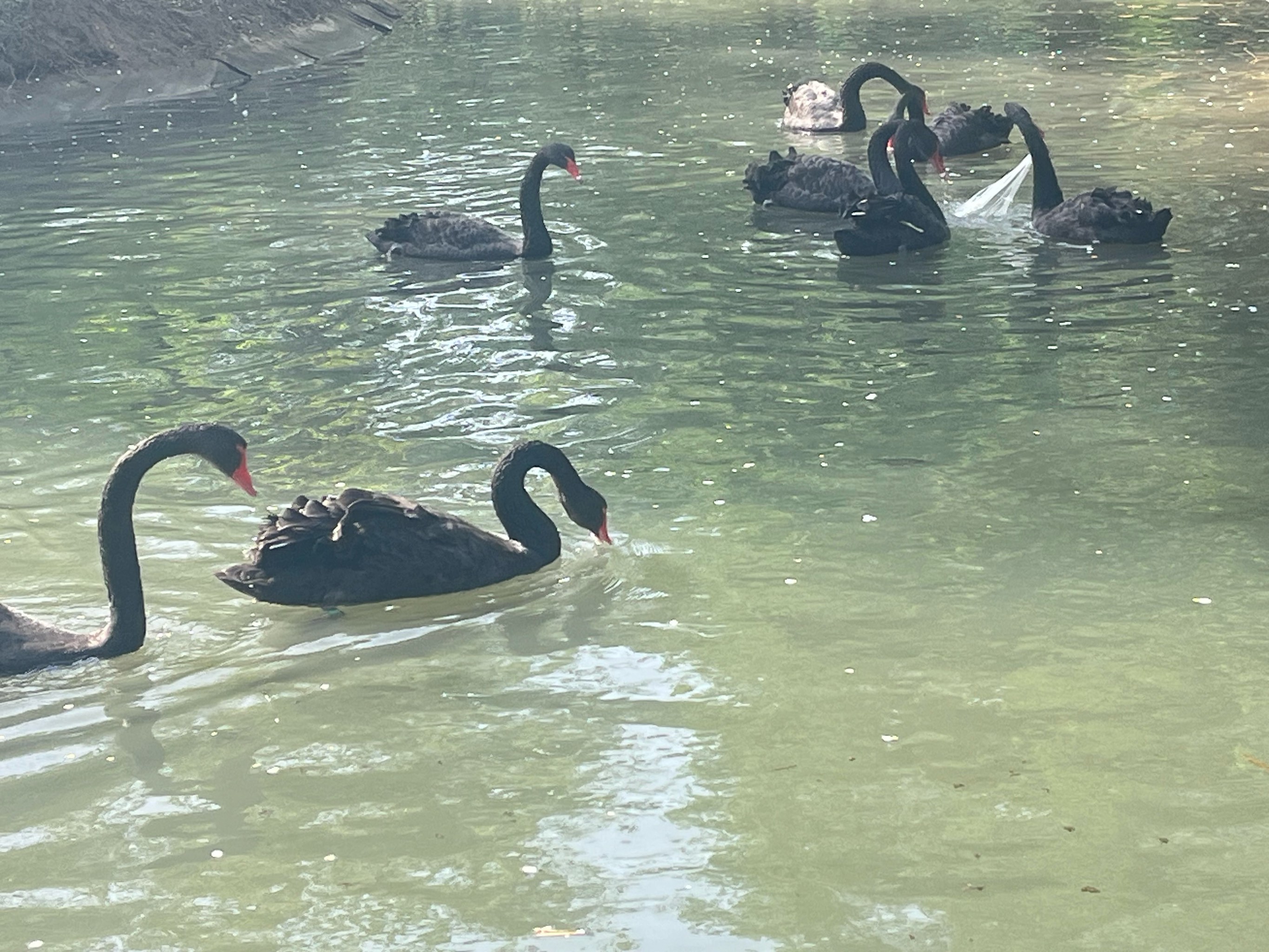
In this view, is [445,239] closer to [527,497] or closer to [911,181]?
[911,181]

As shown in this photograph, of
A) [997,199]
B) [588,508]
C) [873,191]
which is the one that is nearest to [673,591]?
[588,508]

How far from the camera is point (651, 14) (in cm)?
3045

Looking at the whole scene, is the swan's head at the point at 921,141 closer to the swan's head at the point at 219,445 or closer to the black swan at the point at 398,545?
the black swan at the point at 398,545

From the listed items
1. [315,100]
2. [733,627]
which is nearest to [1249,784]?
[733,627]

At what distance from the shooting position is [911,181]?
1426 cm

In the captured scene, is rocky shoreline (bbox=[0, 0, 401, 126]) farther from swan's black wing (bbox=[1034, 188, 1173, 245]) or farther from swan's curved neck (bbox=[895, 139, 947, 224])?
swan's black wing (bbox=[1034, 188, 1173, 245])

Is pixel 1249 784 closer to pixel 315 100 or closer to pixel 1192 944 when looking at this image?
pixel 1192 944

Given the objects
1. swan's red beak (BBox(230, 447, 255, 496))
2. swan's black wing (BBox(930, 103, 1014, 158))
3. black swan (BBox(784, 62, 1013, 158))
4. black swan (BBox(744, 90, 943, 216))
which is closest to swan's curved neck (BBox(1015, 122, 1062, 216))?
black swan (BBox(744, 90, 943, 216))

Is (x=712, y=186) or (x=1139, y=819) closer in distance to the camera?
(x=1139, y=819)

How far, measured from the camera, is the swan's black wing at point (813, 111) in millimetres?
18625

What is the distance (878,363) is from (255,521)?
3843mm

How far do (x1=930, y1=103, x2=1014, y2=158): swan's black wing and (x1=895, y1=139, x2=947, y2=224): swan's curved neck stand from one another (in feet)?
7.59

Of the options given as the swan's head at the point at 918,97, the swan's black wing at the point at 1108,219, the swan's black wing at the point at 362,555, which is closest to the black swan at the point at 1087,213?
the swan's black wing at the point at 1108,219

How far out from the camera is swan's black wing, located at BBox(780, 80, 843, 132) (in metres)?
18.6
